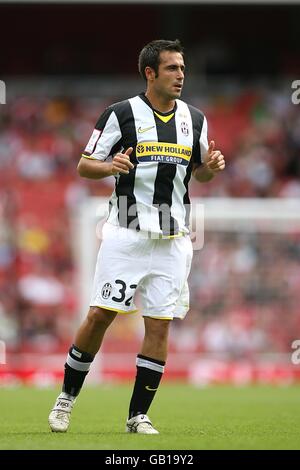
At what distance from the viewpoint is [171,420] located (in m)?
8.30

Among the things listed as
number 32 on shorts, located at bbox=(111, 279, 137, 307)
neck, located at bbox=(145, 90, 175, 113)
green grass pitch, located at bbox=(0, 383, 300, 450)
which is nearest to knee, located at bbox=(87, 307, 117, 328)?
number 32 on shorts, located at bbox=(111, 279, 137, 307)

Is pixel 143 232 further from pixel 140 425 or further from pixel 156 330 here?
pixel 140 425


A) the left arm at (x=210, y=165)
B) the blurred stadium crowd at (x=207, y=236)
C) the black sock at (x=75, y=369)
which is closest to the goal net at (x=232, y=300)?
the blurred stadium crowd at (x=207, y=236)

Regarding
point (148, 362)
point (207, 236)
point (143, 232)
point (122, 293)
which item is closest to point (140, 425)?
point (148, 362)

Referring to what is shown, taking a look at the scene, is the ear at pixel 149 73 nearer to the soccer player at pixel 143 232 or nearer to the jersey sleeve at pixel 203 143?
the soccer player at pixel 143 232

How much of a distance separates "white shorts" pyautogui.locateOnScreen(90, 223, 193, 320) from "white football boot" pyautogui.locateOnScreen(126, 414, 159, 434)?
67 cm

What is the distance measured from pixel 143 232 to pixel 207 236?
1037 centimetres

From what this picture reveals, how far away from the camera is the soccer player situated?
686cm

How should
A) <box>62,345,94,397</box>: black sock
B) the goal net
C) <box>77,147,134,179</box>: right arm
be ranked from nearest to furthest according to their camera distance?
<box>77,147,134,179</box>: right arm, <box>62,345,94,397</box>: black sock, the goal net

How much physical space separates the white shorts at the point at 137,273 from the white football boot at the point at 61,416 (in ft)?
2.37

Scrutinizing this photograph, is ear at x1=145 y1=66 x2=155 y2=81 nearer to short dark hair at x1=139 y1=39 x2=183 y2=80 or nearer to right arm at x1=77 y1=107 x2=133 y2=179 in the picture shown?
short dark hair at x1=139 y1=39 x2=183 y2=80

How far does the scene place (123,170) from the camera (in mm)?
6598

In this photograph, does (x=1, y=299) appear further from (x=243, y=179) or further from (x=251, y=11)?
(x=251, y=11)
